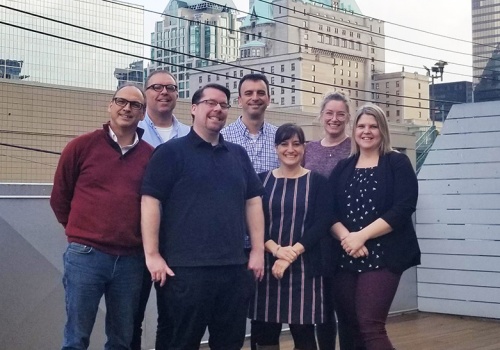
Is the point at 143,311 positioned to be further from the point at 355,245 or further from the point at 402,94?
the point at 402,94

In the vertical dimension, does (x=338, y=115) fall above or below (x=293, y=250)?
above

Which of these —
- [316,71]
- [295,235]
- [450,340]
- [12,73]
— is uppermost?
[316,71]

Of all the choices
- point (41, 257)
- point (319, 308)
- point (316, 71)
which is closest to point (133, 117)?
point (319, 308)

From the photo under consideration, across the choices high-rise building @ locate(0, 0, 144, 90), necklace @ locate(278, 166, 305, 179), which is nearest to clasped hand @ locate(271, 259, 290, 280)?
necklace @ locate(278, 166, 305, 179)

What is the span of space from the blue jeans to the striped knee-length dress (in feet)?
2.00

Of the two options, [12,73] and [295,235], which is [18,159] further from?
[295,235]

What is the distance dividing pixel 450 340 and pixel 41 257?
2795 millimetres

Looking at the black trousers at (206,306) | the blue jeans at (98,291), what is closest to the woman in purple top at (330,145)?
the black trousers at (206,306)

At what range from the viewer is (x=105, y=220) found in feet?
10.3

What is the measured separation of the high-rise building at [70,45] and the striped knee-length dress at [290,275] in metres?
22.8

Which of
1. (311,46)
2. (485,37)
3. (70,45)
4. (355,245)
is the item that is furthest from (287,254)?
(311,46)

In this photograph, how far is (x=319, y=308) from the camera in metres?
3.59

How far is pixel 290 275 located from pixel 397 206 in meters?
0.57

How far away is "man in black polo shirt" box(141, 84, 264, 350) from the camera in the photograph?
3127 mm
